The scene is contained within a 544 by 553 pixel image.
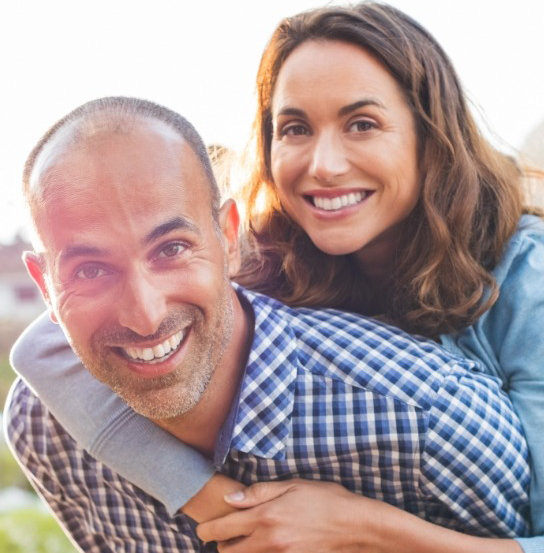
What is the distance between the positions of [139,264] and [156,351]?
0.19m

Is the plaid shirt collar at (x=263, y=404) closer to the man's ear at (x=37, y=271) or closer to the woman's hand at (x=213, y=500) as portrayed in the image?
the woman's hand at (x=213, y=500)

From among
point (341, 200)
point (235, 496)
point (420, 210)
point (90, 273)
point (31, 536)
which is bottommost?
point (31, 536)

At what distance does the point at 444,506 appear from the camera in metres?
1.97

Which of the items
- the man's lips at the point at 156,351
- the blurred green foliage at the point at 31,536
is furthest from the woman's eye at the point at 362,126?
the blurred green foliage at the point at 31,536

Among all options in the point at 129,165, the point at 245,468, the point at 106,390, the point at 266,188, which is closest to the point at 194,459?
the point at 245,468

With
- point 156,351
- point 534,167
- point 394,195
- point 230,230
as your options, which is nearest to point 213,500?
point 156,351

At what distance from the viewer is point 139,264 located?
5.68 ft

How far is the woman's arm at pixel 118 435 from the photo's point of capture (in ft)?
6.41

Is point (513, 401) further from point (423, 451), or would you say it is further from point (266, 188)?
point (266, 188)

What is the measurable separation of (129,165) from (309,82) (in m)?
0.78

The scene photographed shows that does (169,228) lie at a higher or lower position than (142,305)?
higher

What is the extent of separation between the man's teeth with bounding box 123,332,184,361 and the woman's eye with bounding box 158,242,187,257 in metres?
0.17

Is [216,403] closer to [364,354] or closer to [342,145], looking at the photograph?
[364,354]

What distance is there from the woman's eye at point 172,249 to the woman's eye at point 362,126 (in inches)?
29.9
